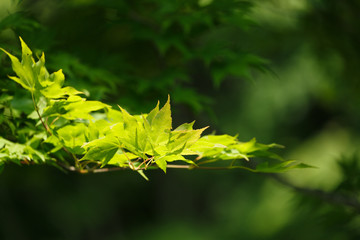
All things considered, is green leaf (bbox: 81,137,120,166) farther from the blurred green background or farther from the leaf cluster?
the blurred green background

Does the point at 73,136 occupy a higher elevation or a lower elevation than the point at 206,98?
lower

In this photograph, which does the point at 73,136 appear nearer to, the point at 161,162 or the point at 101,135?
the point at 101,135

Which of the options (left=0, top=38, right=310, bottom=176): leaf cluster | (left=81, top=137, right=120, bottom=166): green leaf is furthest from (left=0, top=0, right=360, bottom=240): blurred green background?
(left=81, top=137, right=120, bottom=166): green leaf

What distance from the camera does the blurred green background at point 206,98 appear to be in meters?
1.20

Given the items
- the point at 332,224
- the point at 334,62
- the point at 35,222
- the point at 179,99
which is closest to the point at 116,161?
the point at 179,99

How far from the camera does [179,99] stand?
1.21m

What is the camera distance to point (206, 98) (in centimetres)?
126

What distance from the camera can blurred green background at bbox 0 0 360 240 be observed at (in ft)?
3.94

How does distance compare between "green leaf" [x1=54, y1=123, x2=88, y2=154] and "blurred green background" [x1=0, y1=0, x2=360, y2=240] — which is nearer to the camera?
"green leaf" [x1=54, y1=123, x2=88, y2=154]

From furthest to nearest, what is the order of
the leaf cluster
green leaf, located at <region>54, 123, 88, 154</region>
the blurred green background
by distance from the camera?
1. the blurred green background
2. green leaf, located at <region>54, 123, 88, 154</region>
3. the leaf cluster

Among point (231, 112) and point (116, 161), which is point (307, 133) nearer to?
point (231, 112)

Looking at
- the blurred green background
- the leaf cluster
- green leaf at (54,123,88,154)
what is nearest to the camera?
the leaf cluster

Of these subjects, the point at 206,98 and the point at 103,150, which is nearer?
the point at 103,150

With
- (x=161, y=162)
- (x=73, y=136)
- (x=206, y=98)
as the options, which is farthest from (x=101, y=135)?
(x=206, y=98)
